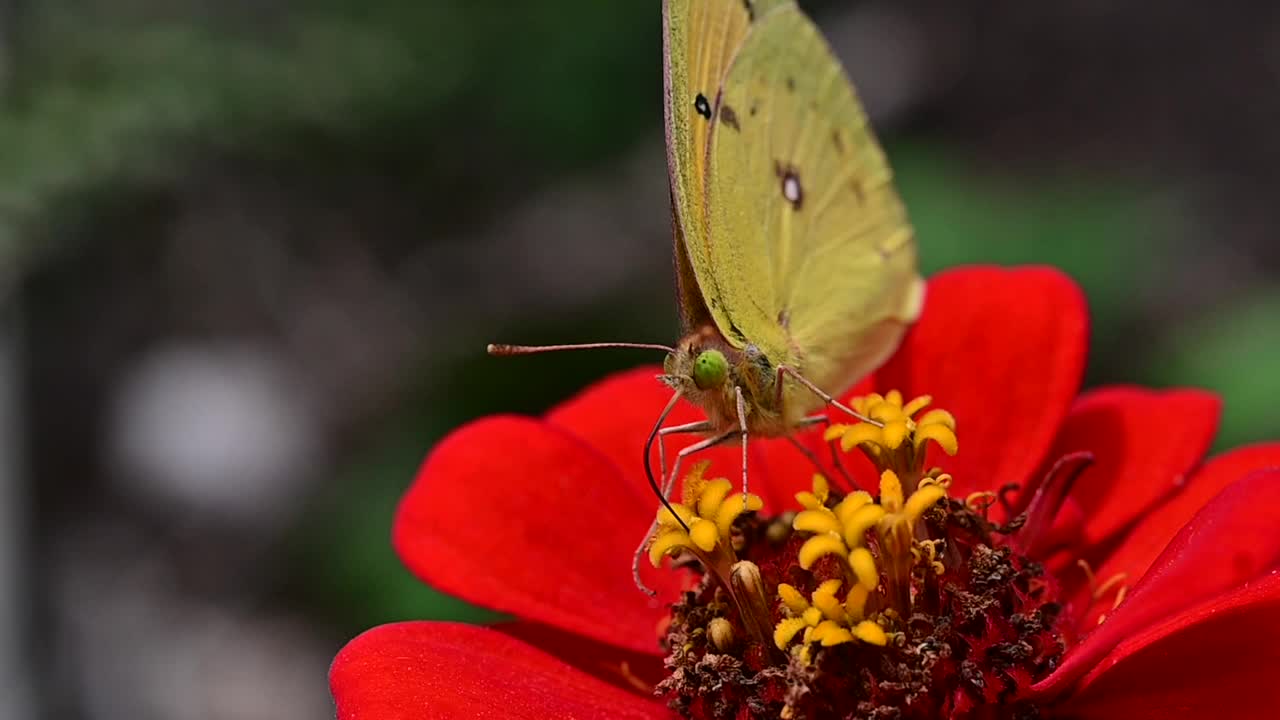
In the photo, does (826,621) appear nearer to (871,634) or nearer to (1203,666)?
Result: (871,634)

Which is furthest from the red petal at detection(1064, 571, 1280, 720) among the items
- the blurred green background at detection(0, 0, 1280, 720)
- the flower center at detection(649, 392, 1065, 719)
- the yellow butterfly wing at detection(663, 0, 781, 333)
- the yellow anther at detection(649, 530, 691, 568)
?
the blurred green background at detection(0, 0, 1280, 720)

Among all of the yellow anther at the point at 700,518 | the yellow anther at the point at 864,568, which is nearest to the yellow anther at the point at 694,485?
the yellow anther at the point at 700,518

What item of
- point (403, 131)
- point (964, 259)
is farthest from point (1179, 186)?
point (403, 131)

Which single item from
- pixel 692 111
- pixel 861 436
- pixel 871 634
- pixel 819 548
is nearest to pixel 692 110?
pixel 692 111

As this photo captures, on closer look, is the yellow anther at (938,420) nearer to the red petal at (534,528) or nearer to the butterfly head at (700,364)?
the butterfly head at (700,364)

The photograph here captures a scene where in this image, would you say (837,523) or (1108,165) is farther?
(1108,165)

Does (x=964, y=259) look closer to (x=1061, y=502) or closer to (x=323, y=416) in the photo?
(x=1061, y=502)
